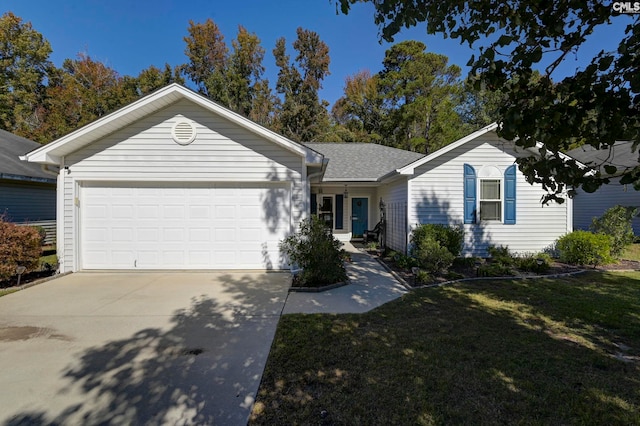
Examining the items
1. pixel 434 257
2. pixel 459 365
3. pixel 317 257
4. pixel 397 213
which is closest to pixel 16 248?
pixel 317 257

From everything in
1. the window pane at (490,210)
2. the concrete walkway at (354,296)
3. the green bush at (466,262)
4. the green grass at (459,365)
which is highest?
the window pane at (490,210)

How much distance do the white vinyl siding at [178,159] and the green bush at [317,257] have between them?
1.01 m

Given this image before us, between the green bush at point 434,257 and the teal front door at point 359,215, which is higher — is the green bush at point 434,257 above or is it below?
below

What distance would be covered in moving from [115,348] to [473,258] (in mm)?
8749

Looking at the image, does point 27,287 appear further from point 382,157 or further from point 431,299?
point 382,157

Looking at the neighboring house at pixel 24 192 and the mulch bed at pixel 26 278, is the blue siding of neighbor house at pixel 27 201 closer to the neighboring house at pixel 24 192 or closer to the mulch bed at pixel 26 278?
the neighboring house at pixel 24 192

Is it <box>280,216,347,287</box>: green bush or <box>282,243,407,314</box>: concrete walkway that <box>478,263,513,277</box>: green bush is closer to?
<box>282,243,407,314</box>: concrete walkway

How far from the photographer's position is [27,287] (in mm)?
6648

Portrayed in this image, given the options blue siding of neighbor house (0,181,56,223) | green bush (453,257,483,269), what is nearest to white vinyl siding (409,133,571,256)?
green bush (453,257,483,269)

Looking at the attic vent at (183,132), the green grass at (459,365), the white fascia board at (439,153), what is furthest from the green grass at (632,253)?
the attic vent at (183,132)

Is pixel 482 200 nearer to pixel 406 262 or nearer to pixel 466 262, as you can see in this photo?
pixel 466 262

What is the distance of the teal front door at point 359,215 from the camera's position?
1466 centimetres

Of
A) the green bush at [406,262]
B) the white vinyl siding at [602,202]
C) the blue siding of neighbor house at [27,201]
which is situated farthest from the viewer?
the white vinyl siding at [602,202]

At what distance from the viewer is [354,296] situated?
6.03 metres
